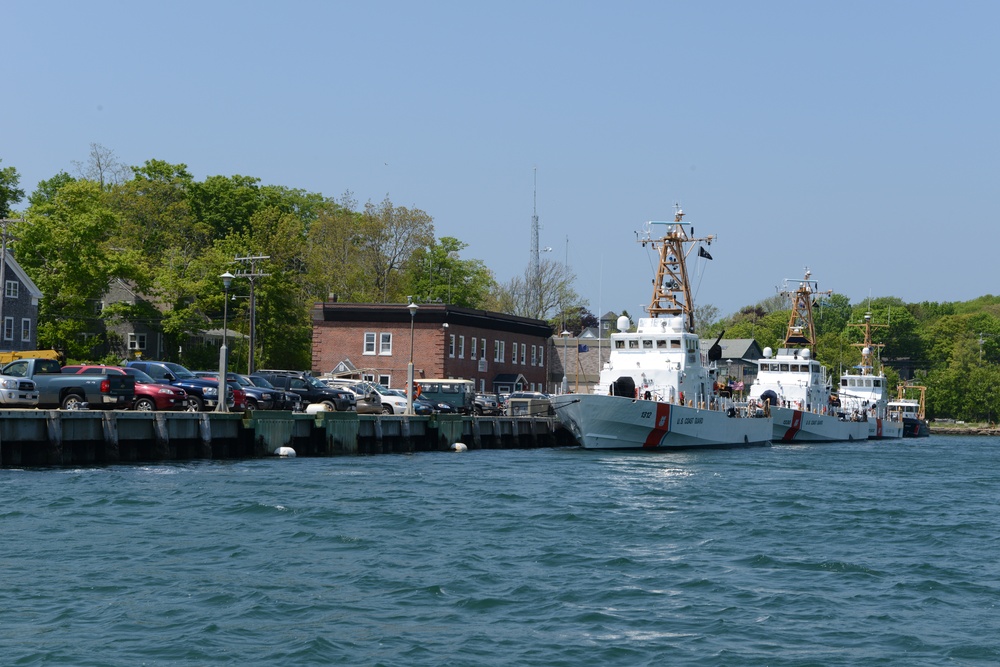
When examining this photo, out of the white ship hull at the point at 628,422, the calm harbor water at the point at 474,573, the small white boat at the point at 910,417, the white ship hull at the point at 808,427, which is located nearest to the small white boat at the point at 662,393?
the white ship hull at the point at 628,422

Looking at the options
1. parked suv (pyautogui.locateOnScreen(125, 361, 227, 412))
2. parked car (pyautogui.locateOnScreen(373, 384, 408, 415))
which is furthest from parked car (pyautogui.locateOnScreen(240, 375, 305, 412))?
parked car (pyautogui.locateOnScreen(373, 384, 408, 415))

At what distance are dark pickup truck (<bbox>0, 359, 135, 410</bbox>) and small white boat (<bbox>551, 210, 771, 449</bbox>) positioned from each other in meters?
20.0

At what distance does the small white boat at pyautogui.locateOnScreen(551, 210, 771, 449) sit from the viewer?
50.9m

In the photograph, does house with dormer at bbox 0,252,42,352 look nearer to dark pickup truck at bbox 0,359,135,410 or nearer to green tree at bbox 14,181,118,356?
green tree at bbox 14,181,118,356

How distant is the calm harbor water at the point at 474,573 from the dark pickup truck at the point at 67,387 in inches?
135

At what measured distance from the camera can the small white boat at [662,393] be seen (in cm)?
5094

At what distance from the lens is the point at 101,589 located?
17.5 m

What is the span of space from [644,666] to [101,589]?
7703 mm

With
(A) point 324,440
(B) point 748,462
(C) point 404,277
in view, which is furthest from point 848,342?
(A) point 324,440

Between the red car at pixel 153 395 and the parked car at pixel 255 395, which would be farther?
the parked car at pixel 255 395

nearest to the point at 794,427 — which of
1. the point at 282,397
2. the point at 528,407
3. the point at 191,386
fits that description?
the point at 528,407

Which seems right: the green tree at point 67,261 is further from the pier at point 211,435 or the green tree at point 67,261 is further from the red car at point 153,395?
the red car at point 153,395

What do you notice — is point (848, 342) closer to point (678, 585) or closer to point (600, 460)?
point (600, 460)

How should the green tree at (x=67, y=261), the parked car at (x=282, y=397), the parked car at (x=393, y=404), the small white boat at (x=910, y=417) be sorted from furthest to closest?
the small white boat at (x=910, y=417) → the green tree at (x=67, y=261) → the parked car at (x=393, y=404) → the parked car at (x=282, y=397)
